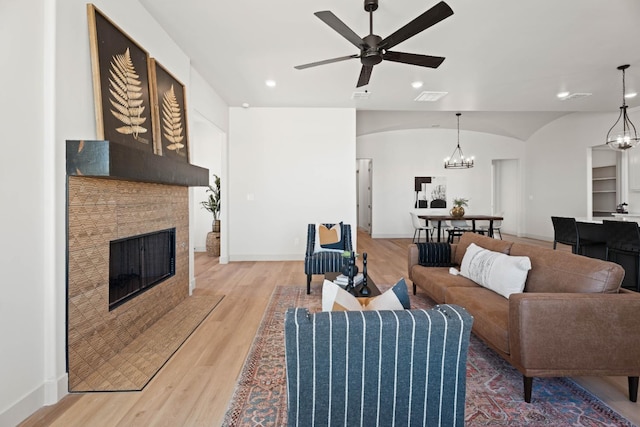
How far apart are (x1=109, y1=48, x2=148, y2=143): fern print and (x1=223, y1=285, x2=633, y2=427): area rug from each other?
2.00 m

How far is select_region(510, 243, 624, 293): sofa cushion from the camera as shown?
6.15 feet

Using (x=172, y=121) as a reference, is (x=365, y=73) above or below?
above

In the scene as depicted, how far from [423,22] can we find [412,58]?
0.51 meters

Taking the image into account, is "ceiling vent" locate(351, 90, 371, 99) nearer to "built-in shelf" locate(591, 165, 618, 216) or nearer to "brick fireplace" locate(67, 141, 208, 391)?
"brick fireplace" locate(67, 141, 208, 391)

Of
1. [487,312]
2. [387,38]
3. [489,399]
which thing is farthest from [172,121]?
[489,399]

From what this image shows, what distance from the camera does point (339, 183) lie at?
19.8 feet

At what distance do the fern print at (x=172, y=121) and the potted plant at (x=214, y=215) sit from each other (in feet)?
9.90

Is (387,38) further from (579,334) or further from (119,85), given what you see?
(579,334)

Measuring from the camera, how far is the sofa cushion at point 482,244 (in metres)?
2.93

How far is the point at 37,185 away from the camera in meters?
1.78

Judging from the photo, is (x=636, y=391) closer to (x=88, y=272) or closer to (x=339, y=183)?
(x=88, y=272)

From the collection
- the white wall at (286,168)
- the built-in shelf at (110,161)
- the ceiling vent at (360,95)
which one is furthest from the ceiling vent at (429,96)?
the built-in shelf at (110,161)

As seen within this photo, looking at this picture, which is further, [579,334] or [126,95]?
[126,95]

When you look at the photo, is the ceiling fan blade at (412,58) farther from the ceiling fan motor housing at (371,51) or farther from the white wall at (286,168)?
the white wall at (286,168)
